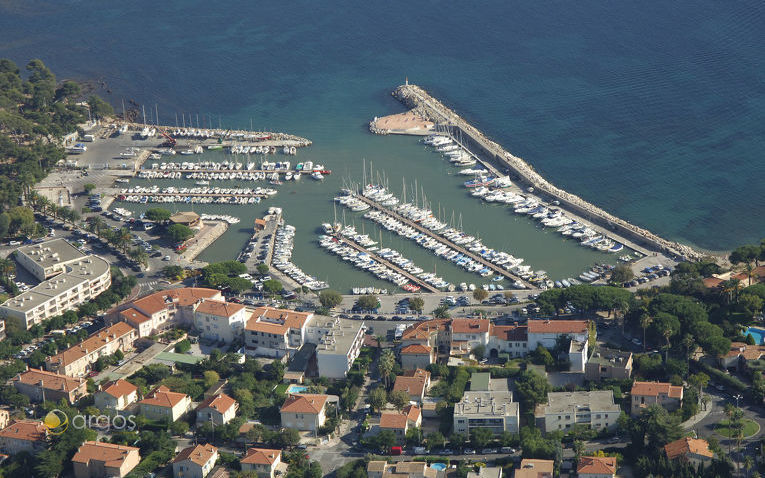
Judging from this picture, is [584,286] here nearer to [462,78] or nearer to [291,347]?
[291,347]

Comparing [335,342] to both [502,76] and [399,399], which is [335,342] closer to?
[399,399]

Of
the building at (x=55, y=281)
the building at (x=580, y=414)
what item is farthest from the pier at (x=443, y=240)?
the building at (x=55, y=281)

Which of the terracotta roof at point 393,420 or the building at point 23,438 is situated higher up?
the terracotta roof at point 393,420

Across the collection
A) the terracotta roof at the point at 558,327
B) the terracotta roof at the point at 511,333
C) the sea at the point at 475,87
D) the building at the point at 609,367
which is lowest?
the building at the point at 609,367

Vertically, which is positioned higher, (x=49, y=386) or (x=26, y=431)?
(x=49, y=386)

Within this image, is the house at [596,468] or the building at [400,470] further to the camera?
the building at [400,470]

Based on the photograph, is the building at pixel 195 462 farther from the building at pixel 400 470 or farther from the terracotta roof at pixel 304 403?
the building at pixel 400 470

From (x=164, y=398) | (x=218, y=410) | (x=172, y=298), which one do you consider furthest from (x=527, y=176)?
(x=164, y=398)
